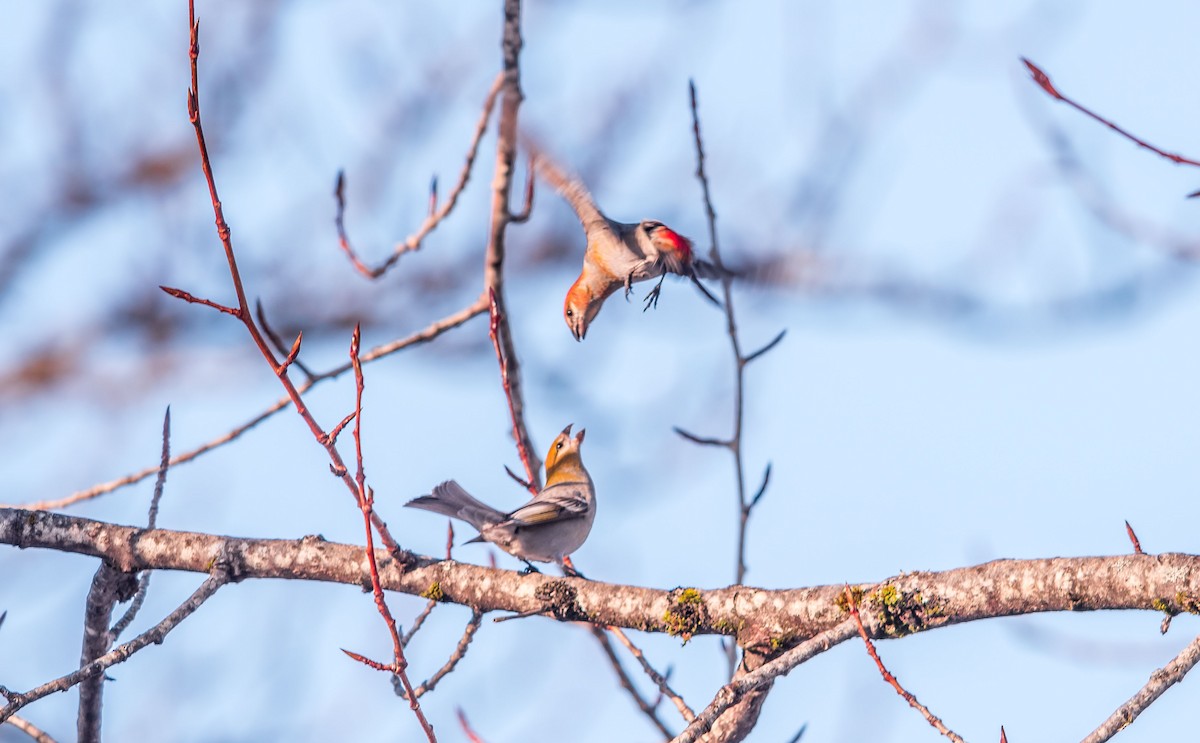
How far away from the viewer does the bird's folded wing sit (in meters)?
3.42

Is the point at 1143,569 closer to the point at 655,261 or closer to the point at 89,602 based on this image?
the point at 655,261

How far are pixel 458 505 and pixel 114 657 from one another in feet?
3.29

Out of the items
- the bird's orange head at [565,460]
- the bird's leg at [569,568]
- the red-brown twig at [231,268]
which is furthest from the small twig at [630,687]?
the red-brown twig at [231,268]

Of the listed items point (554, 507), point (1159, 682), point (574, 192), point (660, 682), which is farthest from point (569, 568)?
point (1159, 682)

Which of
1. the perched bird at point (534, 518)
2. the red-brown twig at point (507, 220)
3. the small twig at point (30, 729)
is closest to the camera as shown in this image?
the small twig at point (30, 729)

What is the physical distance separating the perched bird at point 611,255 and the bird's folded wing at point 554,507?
56 cm

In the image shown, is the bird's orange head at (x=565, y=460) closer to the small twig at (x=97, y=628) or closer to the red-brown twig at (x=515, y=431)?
the red-brown twig at (x=515, y=431)

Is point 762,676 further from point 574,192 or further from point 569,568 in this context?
point 574,192

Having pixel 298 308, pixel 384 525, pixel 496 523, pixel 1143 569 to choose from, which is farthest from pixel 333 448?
pixel 298 308

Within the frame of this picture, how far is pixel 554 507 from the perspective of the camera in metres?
3.52

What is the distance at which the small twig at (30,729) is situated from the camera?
9.39 feet

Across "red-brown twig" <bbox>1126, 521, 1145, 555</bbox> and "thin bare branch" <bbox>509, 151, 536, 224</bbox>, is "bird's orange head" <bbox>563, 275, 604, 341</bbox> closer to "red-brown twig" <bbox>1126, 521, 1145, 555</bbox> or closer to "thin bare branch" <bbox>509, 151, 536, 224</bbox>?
"thin bare branch" <bbox>509, 151, 536, 224</bbox>

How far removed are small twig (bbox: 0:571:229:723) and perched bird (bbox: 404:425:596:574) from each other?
0.62 meters

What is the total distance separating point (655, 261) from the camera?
11.4 ft
